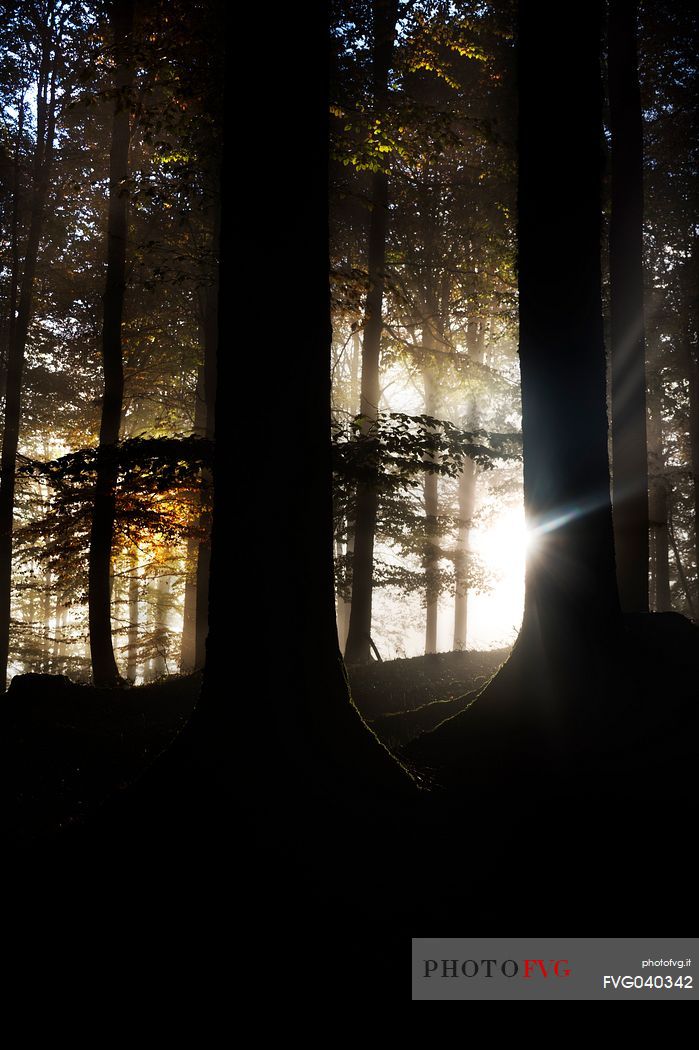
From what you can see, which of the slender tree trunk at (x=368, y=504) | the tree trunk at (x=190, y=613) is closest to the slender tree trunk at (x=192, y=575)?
the tree trunk at (x=190, y=613)

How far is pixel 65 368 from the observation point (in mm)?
18109

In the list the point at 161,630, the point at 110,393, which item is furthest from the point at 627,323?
the point at 161,630

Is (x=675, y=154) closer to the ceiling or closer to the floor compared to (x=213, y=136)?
closer to the ceiling

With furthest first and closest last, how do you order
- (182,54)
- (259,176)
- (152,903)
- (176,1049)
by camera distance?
1. (182,54)
2. (259,176)
3. (152,903)
4. (176,1049)

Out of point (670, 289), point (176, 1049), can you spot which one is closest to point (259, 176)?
point (176, 1049)

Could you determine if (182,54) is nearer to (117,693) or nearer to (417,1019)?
(117,693)

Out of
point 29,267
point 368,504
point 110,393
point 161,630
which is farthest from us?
point 161,630

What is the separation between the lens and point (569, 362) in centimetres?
462

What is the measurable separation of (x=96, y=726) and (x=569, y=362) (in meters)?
6.46

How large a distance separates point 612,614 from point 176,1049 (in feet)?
12.7

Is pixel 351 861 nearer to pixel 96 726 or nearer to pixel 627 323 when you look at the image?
pixel 96 726

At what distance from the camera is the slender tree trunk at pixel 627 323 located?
335 inches

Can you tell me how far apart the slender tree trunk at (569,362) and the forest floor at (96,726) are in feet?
7.88

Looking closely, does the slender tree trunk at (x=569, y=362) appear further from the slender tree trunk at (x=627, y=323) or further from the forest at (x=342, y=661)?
the slender tree trunk at (x=627, y=323)
